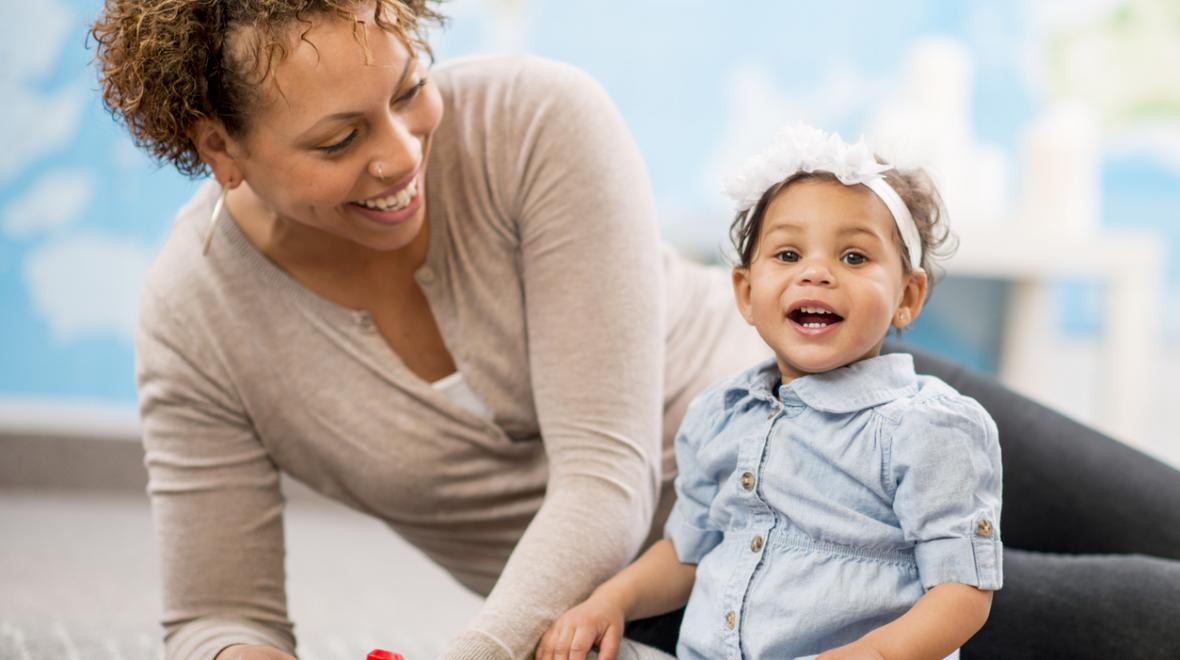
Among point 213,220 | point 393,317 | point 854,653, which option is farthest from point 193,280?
point 854,653

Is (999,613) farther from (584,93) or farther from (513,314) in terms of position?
(584,93)

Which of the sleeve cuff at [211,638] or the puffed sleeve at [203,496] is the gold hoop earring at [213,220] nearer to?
the puffed sleeve at [203,496]

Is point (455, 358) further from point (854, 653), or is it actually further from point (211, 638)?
point (854, 653)

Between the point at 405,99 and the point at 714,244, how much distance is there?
1.56 meters

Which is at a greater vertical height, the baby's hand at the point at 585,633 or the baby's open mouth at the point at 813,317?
the baby's open mouth at the point at 813,317

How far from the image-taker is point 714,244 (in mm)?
2727

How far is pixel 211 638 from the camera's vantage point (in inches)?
49.6

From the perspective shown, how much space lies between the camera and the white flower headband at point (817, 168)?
1009mm

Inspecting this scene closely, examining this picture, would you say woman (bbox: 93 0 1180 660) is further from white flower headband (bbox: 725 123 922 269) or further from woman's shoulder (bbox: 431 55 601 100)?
white flower headband (bbox: 725 123 922 269)

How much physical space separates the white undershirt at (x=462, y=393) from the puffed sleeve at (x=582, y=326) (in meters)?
0.07

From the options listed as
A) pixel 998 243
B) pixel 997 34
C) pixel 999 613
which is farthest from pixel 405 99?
pixel 997 34

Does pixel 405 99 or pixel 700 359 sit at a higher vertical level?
pixel 405 99

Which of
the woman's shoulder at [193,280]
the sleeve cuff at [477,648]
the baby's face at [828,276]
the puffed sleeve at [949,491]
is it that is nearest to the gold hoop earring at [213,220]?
the woman's shoulder at [193,280]

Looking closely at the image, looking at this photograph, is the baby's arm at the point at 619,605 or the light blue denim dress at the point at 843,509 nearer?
the light blue denim dress at the point at 843,509
